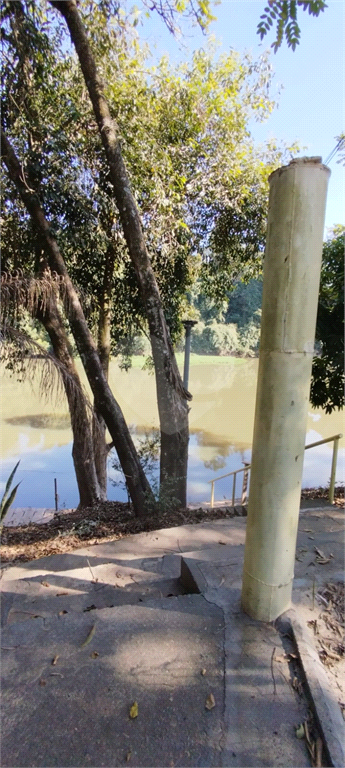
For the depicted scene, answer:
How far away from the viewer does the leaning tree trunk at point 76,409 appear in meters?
4.97

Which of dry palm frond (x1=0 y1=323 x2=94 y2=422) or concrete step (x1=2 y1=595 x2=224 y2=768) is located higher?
dry palm frond (x1=0 y1=323 x2=94 y2=422)

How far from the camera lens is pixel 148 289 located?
5367 millimetres

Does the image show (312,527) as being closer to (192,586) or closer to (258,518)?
(192,586)

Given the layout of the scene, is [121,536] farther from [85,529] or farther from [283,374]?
[283,374]

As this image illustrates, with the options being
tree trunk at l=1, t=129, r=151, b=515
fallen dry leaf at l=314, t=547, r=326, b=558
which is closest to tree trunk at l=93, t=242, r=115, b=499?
tree trunk at l=1, t=129, r=151, b=515

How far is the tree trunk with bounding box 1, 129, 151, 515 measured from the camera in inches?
208

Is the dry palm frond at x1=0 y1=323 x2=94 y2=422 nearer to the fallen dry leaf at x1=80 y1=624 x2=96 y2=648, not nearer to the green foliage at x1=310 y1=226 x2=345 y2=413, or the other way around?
the fallen dry leaf at x1=80 y1=624 x2=96 y2=648

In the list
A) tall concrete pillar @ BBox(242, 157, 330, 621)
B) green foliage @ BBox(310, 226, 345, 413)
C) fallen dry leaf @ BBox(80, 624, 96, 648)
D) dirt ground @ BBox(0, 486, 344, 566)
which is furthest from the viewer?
green foliage @ BBox(310, 226, 345, 413)

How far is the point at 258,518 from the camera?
2025 mm

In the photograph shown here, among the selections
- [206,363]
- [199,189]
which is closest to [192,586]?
[199,189]

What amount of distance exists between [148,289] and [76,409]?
178cm

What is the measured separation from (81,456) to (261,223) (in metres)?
4.99

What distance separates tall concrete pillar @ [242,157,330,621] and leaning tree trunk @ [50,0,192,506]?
356 centimetres

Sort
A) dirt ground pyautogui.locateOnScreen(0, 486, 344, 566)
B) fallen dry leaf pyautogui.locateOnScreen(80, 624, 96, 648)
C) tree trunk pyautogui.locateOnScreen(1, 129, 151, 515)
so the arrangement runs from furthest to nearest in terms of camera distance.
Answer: tree trunk pyautogui.locateOnScreen(1, 129, 151, 515)
dirt ground pyautogui.locateOnScreen(0, 486, 344, 566)
fallen dry leaf pyautogui.locateOnScreen(80, 624, 96, 648)
